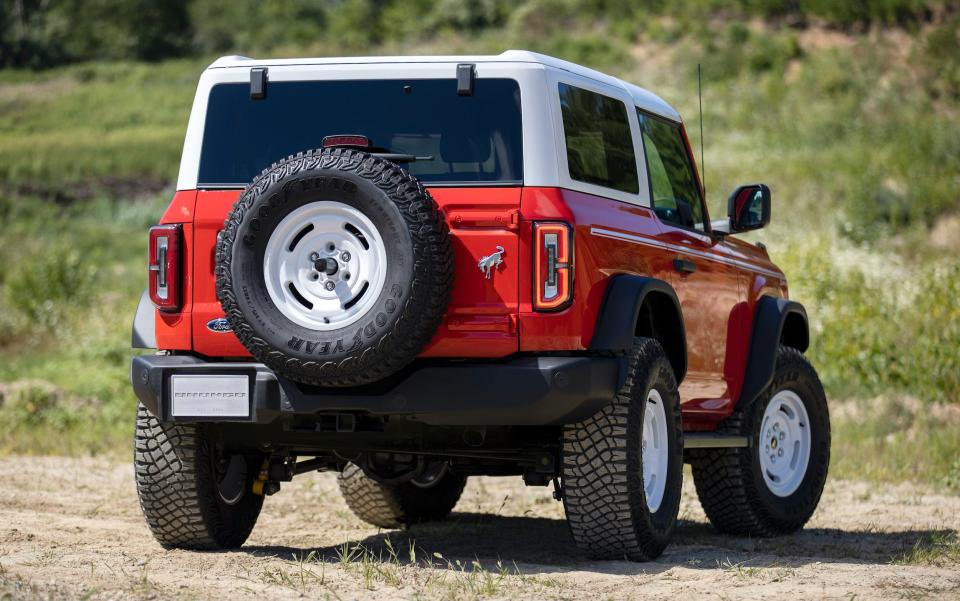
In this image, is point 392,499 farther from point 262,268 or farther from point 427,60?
point 427,60

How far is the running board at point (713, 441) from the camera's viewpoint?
259 inches

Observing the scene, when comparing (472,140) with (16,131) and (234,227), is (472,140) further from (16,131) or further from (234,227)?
(16,131)

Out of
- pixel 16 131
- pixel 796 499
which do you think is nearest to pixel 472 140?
pixel 796 499

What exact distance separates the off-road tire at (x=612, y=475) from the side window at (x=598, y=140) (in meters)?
0.78

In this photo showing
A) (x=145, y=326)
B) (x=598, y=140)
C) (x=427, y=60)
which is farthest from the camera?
(x=598, y=140)

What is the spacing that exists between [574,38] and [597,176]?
42.2m

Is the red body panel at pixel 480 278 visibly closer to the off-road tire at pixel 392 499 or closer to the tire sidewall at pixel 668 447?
the tire sidewall at pixel 668 447

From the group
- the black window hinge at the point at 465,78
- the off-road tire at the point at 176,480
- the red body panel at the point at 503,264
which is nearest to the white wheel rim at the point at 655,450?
the red body panel at the point at 503,264

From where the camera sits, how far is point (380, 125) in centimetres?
561

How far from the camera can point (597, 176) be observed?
579 cm

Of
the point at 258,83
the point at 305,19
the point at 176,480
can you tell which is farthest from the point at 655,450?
the point at 305,19

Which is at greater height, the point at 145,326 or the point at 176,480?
the point at 145,326

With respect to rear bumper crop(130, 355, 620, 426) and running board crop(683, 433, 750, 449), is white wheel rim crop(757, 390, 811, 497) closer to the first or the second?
running board crop(683, 433, 750, 449)

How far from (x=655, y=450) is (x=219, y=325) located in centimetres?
199
